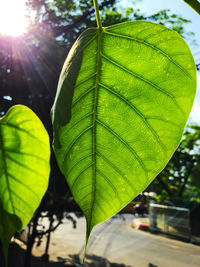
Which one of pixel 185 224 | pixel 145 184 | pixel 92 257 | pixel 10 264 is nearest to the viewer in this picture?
pixel 145 184

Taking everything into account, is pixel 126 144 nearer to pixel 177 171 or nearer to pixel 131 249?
pixel 177 171

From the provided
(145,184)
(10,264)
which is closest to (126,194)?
(145,184)

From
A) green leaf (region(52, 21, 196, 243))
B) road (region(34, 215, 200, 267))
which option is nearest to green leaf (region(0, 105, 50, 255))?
green leaf (region(52, 21, 196, 243))

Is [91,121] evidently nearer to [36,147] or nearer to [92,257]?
[36,147]

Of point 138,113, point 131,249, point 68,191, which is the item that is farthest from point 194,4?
point 131,249

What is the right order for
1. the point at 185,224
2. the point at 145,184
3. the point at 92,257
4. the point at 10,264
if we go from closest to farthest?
1. the point at 145,184
2. the point at 10,264
3. the point at 92,257
4. the point at 185,224

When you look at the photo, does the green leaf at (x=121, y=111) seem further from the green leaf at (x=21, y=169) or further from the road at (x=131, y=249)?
the road at (x=131, y=249)
